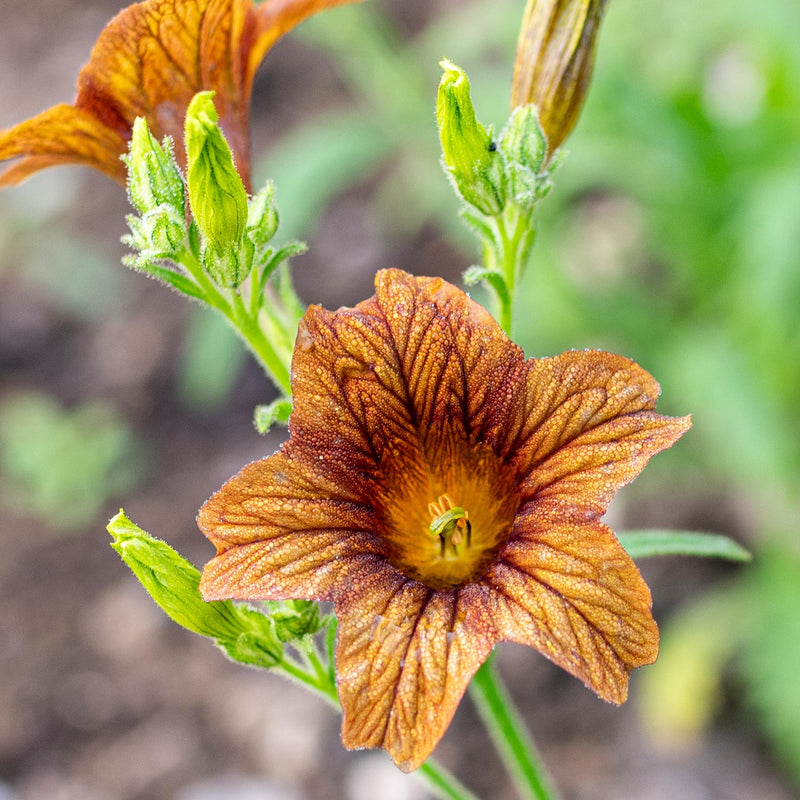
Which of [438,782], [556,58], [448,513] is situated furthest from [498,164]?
[438,782]

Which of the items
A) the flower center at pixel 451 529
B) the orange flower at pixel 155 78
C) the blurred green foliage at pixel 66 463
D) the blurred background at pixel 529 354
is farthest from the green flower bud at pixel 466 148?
the blurred green foliage at pixel 66 463

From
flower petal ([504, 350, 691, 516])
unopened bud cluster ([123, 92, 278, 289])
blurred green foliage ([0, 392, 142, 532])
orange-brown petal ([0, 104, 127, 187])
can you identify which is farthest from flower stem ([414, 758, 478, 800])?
blurred green foliage ([0, 392, 142, 532])

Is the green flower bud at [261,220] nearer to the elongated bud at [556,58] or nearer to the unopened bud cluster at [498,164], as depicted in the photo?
the unopened bud cluster at [498,164]

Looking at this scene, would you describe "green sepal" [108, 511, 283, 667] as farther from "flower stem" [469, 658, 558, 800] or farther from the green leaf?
the green leaf

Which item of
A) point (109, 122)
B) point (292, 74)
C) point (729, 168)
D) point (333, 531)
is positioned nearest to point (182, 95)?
point (109, 122)

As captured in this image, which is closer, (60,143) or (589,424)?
(589,424)

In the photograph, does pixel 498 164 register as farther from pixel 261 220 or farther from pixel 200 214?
pixel 200 214

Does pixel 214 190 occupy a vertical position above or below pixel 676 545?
above

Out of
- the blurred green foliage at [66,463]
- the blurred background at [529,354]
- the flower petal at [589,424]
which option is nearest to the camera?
the flower petal at [589,424]
